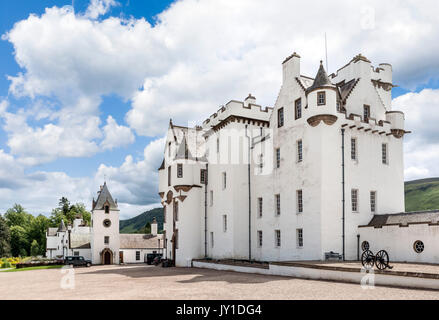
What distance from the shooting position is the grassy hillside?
126863 millimetres

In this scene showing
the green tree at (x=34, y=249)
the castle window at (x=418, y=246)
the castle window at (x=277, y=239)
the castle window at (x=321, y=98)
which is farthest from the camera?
the green tree at (x=34, y=249)

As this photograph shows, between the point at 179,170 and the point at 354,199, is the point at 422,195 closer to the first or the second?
the point at 179,170

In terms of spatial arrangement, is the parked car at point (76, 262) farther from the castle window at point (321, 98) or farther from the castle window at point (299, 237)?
the castle window at point (321, 98)

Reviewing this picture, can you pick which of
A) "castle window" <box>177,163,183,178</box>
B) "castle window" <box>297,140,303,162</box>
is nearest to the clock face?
"castle window" <box>177,163,183,178</box>

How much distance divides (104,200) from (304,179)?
1602 inches

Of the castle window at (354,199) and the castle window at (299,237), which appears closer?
the castle window at (354,199)

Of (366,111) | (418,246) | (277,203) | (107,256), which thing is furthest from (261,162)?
(107,256)

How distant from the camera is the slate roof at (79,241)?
2739 inches

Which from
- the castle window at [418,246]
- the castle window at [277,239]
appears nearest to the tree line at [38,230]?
the castle window at [277,239]

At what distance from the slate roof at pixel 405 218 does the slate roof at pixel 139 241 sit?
45743 millimetres
